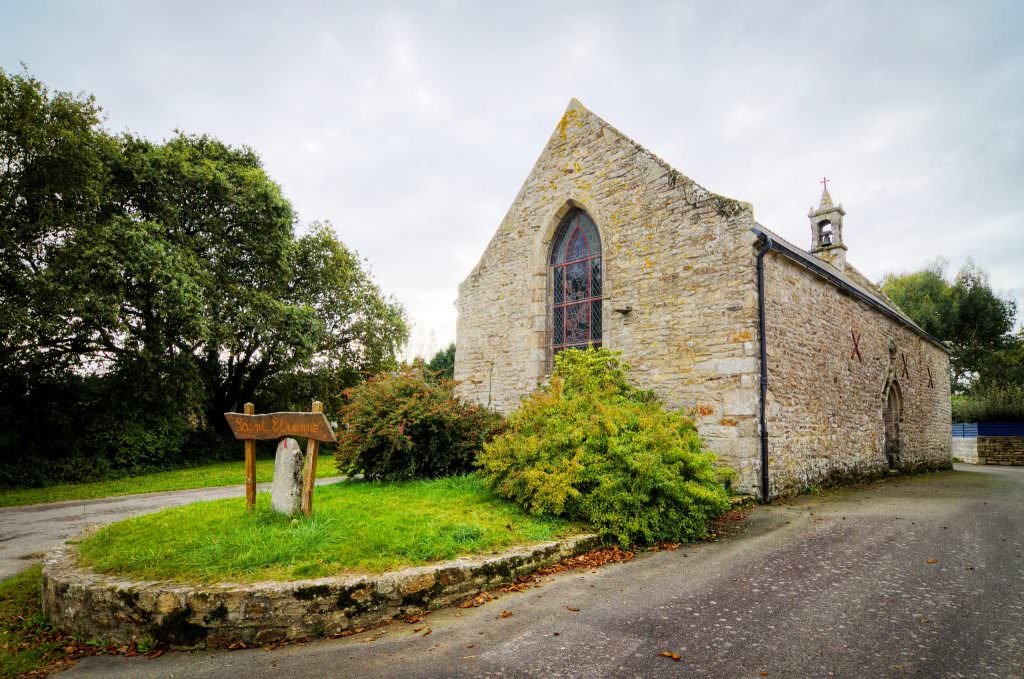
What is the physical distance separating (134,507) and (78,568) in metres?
5.48

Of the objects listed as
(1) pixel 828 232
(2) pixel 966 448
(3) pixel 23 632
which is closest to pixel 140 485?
(3) pixel 23 632

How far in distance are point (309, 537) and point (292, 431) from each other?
4.00 ft

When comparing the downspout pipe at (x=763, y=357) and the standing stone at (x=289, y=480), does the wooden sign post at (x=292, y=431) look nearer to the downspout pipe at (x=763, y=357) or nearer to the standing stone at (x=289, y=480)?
the standing stone at (x=289, y=480)

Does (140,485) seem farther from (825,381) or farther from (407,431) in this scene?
(825,381)

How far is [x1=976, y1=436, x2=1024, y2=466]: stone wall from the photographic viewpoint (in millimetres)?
21969

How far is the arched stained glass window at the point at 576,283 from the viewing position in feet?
36.9

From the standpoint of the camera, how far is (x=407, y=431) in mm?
9109

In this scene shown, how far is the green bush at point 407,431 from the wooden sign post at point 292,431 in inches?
111

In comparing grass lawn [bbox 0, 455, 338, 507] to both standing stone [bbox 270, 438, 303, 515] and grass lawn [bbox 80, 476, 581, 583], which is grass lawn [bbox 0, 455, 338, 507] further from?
standing stone [bbox 270, 438, 303, 515]

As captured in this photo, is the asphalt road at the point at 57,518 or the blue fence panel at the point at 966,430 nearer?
the asphalt road at the point at 57,518

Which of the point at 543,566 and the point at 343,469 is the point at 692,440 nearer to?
the point at 543,566

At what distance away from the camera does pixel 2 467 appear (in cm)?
1235

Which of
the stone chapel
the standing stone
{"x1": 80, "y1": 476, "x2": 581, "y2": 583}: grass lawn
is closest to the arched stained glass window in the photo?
the stone chapel

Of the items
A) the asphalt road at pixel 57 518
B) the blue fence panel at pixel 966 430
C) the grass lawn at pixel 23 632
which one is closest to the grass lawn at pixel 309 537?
the grass lawn at pixel 23 632
